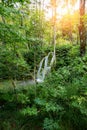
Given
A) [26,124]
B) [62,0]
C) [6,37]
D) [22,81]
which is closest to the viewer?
[6,37]

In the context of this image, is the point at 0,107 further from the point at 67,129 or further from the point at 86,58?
the point at 86,58

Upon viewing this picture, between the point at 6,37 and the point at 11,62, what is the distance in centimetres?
92

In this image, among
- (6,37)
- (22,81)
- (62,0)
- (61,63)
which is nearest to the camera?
(6,37)

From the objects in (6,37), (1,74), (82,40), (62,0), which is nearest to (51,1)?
(62,0)

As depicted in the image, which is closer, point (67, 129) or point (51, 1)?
point (67, 129)

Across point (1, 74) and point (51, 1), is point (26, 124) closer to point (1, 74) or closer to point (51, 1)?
point (1, 74)

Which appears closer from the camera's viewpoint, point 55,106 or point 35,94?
point 55,106

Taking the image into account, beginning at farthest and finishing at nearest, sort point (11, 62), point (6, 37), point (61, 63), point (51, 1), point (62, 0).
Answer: point (62, 0) → point (51, 1) → point (61, 63) → point (11, 62) → point (6, 37)

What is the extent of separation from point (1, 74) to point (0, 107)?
86cm

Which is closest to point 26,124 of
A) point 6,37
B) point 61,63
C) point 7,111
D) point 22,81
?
point 7,111

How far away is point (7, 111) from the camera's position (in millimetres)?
5273

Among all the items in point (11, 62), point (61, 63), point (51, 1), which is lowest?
point (61, 63)

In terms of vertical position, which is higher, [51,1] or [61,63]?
[51,1]

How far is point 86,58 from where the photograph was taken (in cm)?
531
